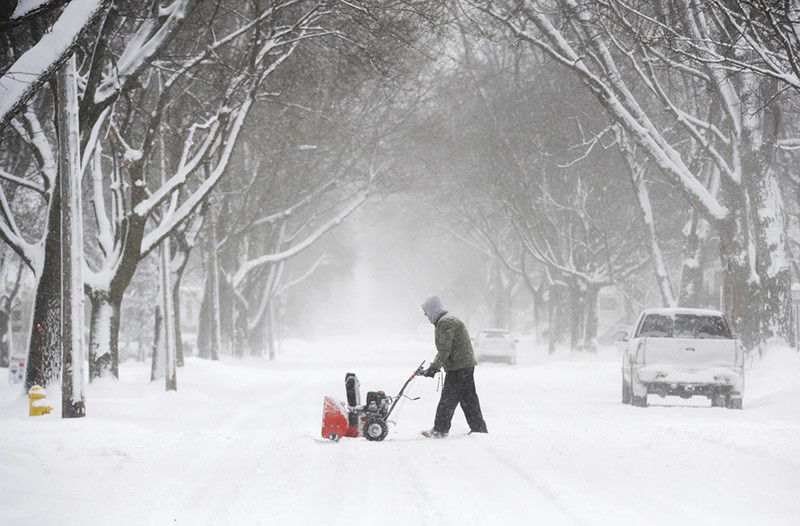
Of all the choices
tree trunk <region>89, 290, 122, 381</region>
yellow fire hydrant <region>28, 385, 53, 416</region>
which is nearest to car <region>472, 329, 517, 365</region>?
tree trunk <region>89, 290, 122, 381</region>

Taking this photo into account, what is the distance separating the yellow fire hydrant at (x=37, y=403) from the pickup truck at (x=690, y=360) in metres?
10.0

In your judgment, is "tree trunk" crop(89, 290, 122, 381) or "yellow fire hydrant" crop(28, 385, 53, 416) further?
"tree trunk" crop(89, 290, 122, 381)

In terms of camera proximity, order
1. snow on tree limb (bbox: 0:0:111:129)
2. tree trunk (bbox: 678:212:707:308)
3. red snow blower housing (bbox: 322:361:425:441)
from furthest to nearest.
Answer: tree trunk (bbox: 678:212:707:308) → red snow blower housing (bbox: 322:361:425:441) → snow on tree limb (bbox: 0:0:111:129)

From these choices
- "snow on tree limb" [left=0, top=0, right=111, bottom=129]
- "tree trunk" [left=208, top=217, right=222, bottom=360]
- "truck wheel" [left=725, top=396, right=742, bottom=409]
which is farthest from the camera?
"tree trunk" [left=208, top=217, right=222, bottom=360]

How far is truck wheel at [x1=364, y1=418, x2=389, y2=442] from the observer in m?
13.0

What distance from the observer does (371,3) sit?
1817 cm

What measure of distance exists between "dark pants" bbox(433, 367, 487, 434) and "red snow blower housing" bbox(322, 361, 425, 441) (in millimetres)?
582

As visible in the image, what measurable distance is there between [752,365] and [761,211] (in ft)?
10.9

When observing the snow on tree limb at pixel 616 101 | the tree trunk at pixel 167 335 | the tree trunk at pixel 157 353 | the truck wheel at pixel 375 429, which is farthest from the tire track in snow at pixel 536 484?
the snow on tree limb at pixel 616 101

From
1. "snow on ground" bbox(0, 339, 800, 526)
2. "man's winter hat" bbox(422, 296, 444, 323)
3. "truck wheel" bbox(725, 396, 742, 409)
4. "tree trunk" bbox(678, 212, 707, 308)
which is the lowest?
"truck wheel" bbox(725, 396, 742, 409)

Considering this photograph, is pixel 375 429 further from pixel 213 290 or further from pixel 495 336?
pixel 495 336

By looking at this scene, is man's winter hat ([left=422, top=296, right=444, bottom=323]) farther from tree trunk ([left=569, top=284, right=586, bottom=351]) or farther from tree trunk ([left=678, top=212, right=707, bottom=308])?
tree trunk ([left=569, top=284, right=586, bottom=351])

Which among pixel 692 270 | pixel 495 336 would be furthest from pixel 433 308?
pixel 495 336

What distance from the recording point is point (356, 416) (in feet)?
43.2
